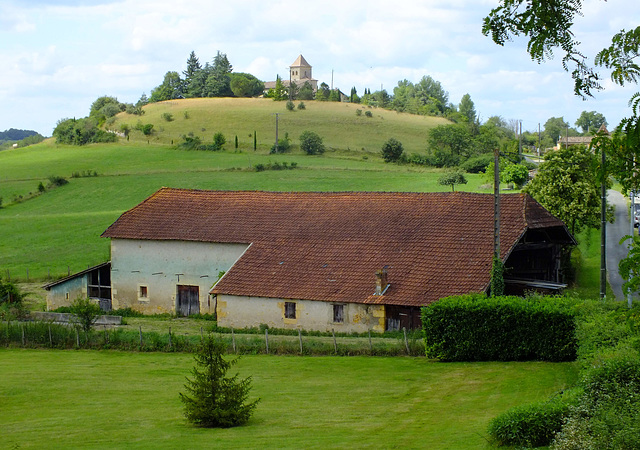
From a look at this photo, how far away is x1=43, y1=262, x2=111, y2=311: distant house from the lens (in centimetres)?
4081

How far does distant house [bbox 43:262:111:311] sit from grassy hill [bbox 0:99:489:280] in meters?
7.94

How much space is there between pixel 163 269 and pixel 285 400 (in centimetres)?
1964

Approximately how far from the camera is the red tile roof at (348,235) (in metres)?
32.8

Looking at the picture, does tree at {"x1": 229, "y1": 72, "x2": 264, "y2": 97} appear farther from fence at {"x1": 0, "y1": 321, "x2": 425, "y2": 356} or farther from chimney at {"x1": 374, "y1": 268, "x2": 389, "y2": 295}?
chimney at {"x1": 374, "y1": 268, "x2": 389, "y2": 295}

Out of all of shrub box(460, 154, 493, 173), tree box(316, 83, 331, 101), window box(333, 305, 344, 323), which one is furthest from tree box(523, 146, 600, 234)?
tree box(316, 83, 331, 101)

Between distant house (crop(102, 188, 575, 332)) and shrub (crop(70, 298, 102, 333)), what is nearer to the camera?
shrub (crop(70, 298, 102, 333))

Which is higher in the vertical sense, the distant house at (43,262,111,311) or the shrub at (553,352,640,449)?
the shrub at (553,352,640,449)

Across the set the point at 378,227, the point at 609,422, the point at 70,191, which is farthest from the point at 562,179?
the point at 70,191

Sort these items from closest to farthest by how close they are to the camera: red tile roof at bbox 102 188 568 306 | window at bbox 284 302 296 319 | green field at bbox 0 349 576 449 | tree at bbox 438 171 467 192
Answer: green field at bbox 0 349 576 449 → red tile roof at bbox 102 188 568 306 → window at bbox 284 302 296 319 → tree at bbox 438 171 467 192

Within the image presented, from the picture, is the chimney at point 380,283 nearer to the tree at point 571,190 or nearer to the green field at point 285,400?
the green field at point 285,400

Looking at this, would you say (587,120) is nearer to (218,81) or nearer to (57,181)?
(218,81)

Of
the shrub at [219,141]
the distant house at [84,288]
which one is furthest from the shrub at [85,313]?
the shrub at [219,141]

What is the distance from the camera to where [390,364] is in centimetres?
2652

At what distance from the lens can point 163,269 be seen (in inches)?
1583
